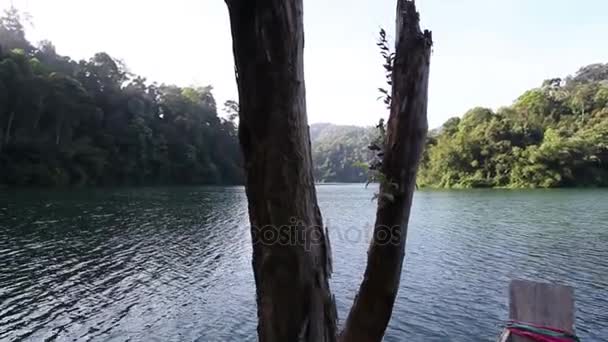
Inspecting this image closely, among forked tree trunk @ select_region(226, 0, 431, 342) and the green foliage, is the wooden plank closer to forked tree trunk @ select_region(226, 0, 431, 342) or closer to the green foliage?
forked tree trunk @ select_region(226, 0, 431, 342)

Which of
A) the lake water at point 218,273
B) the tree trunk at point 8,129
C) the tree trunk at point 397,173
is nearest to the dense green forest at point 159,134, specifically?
the tree trunk at point 8,129

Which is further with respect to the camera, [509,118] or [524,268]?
[509,118]

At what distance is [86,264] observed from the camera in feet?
50.6

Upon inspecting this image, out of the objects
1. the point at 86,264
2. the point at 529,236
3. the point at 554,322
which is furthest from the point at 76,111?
the point at 554,322

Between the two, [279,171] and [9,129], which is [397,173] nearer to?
[279,171]

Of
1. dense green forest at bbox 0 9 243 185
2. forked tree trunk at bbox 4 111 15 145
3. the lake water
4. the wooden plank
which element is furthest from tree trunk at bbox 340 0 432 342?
forked tree trunk at bbox 4 111 15 145

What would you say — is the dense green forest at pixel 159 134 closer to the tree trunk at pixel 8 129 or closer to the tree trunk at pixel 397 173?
the tree trunk at pixel 8 129

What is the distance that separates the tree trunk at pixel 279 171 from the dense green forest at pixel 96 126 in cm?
3830

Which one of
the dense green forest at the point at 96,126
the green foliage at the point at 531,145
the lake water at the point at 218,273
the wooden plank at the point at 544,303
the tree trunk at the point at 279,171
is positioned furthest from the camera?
the green foliage at the point at 531,145

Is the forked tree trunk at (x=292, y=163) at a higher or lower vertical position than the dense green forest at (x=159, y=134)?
lower

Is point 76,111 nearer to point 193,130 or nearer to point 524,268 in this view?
point 193,130

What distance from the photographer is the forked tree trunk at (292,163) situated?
47.3 inches

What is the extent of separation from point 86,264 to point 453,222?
2091 cm

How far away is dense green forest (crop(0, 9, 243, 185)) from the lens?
49.5 metres
